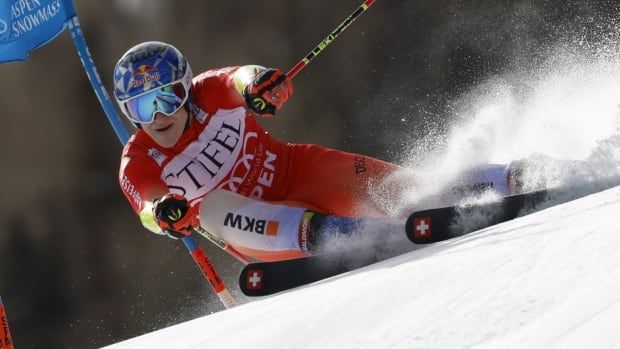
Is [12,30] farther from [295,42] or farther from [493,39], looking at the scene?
[493,39]

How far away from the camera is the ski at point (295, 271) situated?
287 centimetres

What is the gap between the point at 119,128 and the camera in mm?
4328

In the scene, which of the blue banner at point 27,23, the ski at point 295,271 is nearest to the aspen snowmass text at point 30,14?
the blue banner at point 27,23

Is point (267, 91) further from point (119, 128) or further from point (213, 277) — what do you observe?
point (119, 128)

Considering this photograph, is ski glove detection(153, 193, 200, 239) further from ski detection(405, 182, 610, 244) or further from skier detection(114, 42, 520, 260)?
ski detection(405, 182, 610, 244)

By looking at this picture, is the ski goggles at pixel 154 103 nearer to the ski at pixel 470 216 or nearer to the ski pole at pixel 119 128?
the ski pole at pixel 119 128

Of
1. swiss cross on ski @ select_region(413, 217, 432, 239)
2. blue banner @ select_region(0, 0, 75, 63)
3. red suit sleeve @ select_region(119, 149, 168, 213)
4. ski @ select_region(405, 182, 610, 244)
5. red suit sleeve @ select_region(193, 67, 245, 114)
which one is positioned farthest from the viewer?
blue banner @ select_region(0, 0, 75, 63)

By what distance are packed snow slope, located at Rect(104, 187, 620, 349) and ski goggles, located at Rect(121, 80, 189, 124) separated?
1.47 metres

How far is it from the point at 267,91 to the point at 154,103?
0.50 metres

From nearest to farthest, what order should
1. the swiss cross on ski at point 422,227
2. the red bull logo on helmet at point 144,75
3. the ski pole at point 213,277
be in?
the swiss cross on ski at point 422,227 → the red bull logo on helmet at point 144,75 → the ski pole at point 213,277

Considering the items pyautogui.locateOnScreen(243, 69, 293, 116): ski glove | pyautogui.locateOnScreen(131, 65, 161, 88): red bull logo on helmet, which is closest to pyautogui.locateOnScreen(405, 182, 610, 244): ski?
pyautogui.locateOnScreen(243, 69, 293, 116): ski glove

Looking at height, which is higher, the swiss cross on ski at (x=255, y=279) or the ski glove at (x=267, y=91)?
the ski glove at (x=267, y=91)

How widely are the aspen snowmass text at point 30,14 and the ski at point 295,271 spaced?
85.7 inches

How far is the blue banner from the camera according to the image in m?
4.39
